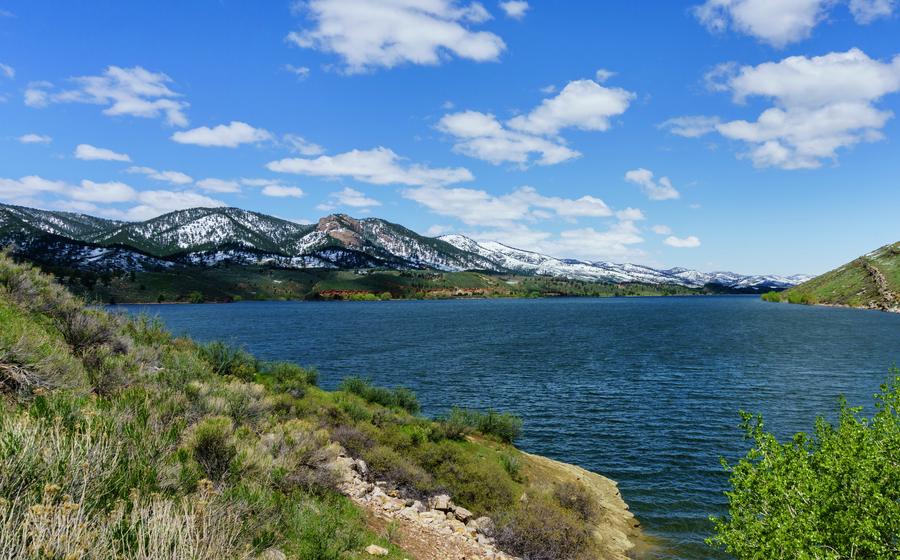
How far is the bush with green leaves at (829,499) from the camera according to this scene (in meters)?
11.2

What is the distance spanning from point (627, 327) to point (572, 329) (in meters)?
15.3

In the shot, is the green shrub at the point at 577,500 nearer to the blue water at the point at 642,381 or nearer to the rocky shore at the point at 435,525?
the rocky shore at the point at 435,525

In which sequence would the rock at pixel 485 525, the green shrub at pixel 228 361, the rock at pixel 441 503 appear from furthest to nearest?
the green shrub at pixel 228 361, the rock at pixel 441 503, the rock at pixel 485 525

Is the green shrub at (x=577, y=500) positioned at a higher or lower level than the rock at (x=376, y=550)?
lower

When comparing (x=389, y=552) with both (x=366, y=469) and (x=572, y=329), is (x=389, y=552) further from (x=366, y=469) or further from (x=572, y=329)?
(x=572, y=329)

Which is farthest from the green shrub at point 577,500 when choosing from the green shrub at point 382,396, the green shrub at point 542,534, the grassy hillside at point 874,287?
the grassy hillside at point 874,287

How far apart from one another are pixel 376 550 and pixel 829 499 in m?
11.9

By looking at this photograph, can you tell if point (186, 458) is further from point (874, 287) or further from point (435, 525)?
point (874, 287)

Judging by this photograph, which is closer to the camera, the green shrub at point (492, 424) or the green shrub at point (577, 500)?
the green shrub at point (577, 500)

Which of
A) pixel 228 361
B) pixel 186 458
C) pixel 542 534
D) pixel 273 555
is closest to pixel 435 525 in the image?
pixel 542 534

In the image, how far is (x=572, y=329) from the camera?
367 feet

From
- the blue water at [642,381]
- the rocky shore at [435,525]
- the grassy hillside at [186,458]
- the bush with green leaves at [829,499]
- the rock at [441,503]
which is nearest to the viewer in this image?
the grassy hillside at [186,458]

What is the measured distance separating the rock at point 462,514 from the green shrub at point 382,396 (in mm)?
13053

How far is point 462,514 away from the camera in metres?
16.9
